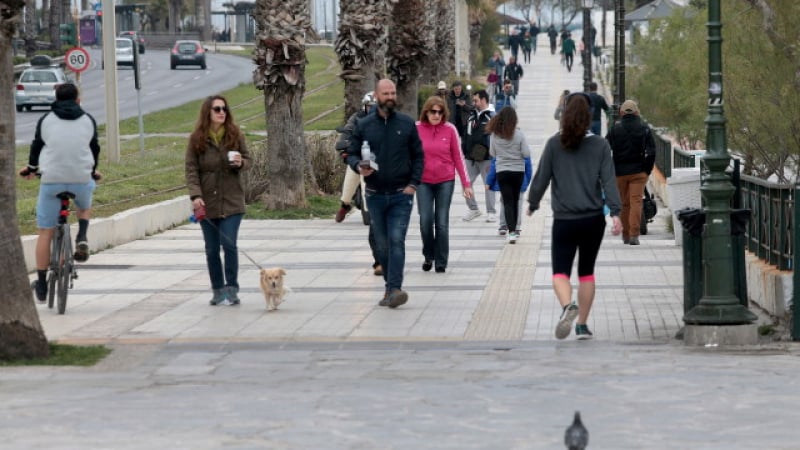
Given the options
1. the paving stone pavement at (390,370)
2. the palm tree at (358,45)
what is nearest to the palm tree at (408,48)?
the palm tree at (358,45)

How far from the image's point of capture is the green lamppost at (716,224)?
35.9ft

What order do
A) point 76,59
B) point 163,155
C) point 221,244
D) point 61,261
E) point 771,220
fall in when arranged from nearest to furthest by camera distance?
point 771,220 → point 61,261 → point 221,244 → point 76,59 → point 163,155

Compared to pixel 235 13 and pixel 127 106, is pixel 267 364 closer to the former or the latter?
pixel 127 106

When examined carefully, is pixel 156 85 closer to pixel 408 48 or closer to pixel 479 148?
pixel 408 48

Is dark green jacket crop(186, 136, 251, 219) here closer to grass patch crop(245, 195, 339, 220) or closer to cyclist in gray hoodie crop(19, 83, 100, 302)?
cyclist in gray hoodie crop(19, 83, 100, 302)

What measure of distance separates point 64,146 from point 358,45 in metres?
12.1

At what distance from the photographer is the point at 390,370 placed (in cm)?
998

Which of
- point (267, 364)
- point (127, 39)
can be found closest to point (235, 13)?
point (127, 39)

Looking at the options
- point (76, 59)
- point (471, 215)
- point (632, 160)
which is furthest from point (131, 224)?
point (76, 59)

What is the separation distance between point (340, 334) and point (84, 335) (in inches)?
73.5

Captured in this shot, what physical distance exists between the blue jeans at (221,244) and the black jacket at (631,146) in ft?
20.9

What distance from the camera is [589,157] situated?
37.4ft

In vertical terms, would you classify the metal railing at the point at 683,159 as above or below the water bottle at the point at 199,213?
below

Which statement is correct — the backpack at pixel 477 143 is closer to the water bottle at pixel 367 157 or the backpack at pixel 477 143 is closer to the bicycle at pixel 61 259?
the water bottle at pixel 367 157
